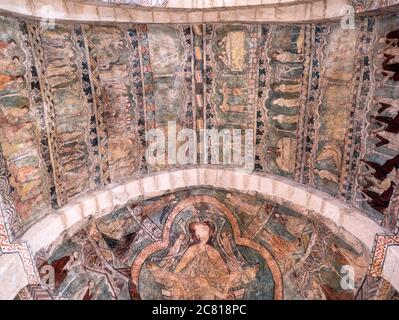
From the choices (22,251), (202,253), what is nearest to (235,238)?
(202,253)

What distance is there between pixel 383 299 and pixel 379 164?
1.99 meters

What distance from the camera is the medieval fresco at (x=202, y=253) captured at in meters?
7.48

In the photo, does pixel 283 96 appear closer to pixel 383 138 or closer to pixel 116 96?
pixel 383 138

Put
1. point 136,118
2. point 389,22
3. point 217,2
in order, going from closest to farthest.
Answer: point 389,22 < point 217,2 < point 136,118

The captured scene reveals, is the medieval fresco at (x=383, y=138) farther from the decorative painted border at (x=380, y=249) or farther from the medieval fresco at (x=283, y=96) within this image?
the medieval fresco at (x=283, y=96)

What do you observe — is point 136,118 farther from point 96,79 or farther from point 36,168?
point 36,168

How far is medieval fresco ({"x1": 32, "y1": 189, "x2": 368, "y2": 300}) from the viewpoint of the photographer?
7484mm

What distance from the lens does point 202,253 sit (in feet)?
27.3

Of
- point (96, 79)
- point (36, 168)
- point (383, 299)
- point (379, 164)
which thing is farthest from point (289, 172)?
point (36, 168)

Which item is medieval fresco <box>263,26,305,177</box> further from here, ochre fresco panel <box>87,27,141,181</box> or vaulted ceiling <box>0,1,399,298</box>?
ochre fresco panel <box>87,27,141,181</box>

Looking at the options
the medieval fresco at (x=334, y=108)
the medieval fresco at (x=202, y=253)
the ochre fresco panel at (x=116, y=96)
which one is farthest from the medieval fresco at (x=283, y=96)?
the ochre fresco panel at (x=116, y=96)

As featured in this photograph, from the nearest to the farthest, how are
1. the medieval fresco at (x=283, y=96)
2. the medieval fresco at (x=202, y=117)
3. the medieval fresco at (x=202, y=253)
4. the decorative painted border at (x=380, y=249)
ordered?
the decorative painted border at (x=380, y=249)
the medieval fresco at (x=202, y=117)
the medieval fresco at (x=283, y=96)
the medieval fresco at (x=202, y=253)

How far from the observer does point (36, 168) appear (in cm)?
664

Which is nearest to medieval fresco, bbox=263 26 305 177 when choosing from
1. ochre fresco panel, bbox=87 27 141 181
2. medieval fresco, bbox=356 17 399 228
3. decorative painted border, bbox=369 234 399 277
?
medieval fresco, bbox=356 17 399 228
